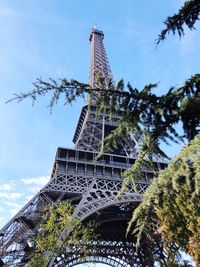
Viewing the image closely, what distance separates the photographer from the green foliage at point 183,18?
725 centimetres

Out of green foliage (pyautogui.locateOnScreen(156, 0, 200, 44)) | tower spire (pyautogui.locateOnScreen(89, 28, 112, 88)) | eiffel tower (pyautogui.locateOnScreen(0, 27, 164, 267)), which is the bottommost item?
green foliage (pyautogui.locateOnScreen(156, 0, 200, 44))

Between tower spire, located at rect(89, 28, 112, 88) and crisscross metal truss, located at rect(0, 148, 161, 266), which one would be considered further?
tower spire, located at rect(89, 28, 112, 88)

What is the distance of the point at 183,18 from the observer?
7.38 metres

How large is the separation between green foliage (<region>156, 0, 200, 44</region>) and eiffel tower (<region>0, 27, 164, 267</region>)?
51.2 ft

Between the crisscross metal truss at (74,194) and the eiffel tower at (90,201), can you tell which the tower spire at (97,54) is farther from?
the crisscross metal truss at (74,194)

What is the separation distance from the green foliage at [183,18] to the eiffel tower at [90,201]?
1562 cm

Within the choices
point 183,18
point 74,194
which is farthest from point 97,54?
point 183,18

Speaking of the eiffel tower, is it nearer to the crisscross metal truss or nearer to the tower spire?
the crisscross metal truss

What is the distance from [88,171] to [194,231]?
19.9m

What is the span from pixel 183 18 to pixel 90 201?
23.4m

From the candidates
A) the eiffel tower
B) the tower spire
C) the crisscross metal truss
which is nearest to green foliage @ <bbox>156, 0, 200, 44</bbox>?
the eiffel tower

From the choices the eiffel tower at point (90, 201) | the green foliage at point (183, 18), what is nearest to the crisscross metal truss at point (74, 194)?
the eiffel tower at point (90, 201)

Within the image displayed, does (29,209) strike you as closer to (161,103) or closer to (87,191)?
(87,191)

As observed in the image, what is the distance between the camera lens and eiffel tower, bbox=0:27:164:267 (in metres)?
26.8
